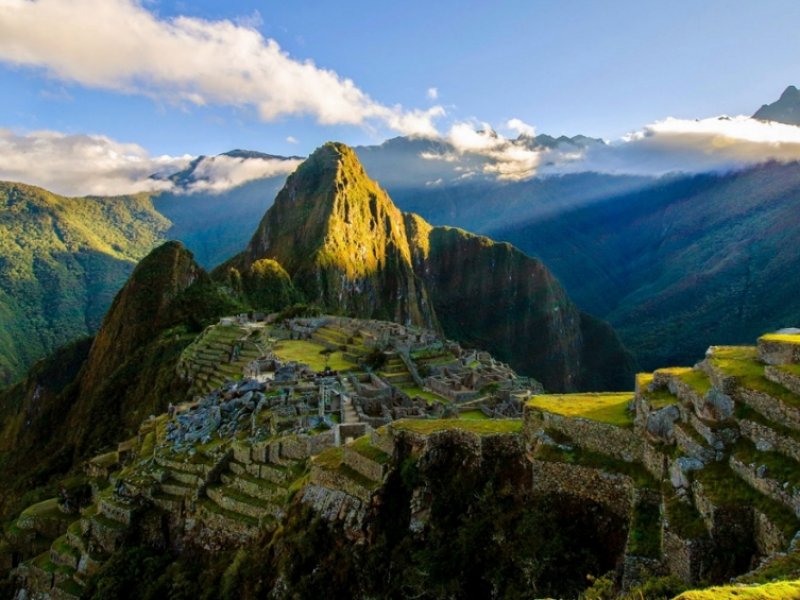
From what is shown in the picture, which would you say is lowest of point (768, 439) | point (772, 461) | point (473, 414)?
point (473, 414)

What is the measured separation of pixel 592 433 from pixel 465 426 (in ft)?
13.1

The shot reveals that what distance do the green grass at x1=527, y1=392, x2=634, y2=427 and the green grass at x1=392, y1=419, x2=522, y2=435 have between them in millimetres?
1034

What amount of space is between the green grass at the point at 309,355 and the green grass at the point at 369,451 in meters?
28.4

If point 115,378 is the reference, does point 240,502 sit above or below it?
above

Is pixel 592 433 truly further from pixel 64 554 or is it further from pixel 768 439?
pixel 64 554

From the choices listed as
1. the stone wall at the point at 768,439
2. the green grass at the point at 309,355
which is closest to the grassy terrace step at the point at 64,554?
the green grass at the point at 309,355

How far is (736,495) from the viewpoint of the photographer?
11.0 metres

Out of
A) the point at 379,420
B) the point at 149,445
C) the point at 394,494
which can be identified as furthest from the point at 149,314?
the point at 394,494

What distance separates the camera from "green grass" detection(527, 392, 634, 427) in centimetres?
Result: 1503

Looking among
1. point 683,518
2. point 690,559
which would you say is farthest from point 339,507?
point 690,559

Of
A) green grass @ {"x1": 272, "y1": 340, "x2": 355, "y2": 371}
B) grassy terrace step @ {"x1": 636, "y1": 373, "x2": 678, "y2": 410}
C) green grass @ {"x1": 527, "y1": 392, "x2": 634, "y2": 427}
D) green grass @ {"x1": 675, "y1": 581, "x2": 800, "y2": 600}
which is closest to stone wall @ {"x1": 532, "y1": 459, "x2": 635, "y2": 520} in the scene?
green grass @ {"x1": 527, "y1": 392, "x2": 634, "y2": 427}

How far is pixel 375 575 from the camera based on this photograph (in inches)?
647

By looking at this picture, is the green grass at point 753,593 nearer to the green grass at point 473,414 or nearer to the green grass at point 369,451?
the green grass at point 369,451

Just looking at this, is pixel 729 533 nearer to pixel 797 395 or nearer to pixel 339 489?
pixel 797 395
